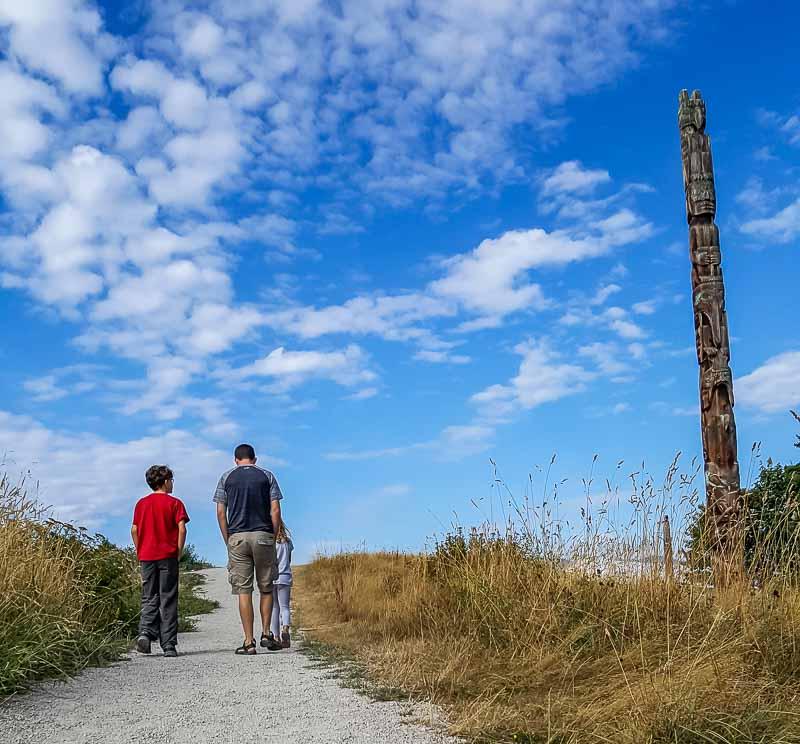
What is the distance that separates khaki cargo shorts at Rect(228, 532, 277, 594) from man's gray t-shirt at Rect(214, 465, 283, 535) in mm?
88

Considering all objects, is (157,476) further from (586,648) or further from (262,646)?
(586,648)

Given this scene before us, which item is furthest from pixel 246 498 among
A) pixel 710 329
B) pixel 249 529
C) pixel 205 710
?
pixel 710 329

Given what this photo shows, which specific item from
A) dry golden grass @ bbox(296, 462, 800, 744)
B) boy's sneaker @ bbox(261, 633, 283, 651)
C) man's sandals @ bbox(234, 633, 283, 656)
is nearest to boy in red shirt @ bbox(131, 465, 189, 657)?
man's sandals @ bbox(234, 633, 283, 656)

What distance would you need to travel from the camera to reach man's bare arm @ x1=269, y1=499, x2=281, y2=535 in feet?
30.6

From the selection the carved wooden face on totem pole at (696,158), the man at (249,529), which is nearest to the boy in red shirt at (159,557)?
the man at (249,529)

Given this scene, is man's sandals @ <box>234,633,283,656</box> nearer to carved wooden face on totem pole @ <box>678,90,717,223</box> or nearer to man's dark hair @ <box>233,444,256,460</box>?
man's dark hair @ <box>233,444,256,460</box>

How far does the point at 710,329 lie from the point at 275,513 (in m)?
5.46

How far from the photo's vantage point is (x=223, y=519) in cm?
935

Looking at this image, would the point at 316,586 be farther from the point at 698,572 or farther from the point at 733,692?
the point at 733,692

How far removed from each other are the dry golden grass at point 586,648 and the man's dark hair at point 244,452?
234cm

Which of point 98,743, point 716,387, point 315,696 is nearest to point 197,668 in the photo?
point 315,696

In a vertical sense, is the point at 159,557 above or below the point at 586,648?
above

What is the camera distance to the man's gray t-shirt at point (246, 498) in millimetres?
9180

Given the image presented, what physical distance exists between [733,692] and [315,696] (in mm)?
3050
